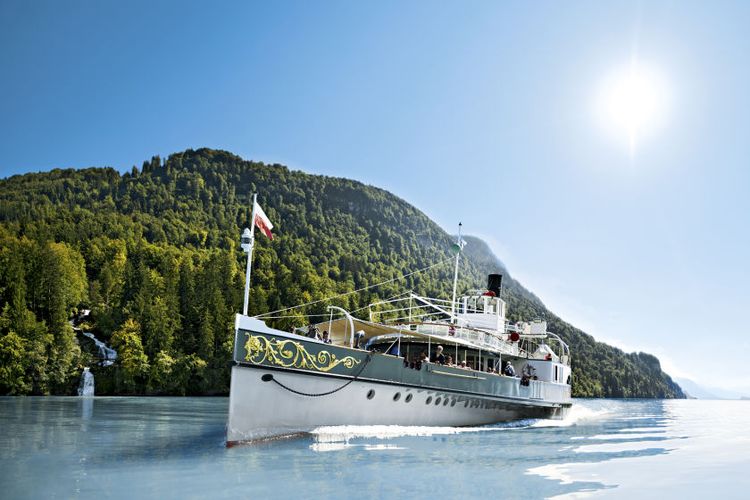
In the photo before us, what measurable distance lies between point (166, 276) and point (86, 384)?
2822cm

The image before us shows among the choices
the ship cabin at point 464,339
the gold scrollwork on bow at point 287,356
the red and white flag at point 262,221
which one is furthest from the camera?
the ship cabin at point 464,339

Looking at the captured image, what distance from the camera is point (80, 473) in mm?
15930

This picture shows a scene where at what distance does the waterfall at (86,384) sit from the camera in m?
71.2

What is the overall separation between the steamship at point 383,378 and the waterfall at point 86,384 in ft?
167

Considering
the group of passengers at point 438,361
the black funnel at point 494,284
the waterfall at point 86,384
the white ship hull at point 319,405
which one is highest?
the black funnel at point 494,284

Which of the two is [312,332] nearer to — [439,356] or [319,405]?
[319,405]

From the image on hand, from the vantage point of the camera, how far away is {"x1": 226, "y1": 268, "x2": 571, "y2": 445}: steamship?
20688 mm

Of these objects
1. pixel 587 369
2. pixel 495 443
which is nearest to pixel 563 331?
pixel 587 369

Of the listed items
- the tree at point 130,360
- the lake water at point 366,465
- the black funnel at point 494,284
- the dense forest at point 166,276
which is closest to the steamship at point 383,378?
the lake water at point 366,465

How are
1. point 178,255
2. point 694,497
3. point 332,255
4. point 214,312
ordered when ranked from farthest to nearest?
point 332,255, point 178,255, point 214,312, point 694,497

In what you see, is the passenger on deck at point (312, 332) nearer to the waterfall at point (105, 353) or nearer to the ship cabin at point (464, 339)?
the ship cabin at point (464, 339)

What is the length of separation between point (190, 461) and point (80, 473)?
285cm

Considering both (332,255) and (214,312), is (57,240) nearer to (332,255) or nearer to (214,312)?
(214,312)

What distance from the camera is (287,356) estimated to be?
21328mm
